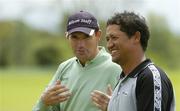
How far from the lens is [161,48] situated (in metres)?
70.4

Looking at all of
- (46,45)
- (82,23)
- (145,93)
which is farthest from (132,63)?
(46,45)

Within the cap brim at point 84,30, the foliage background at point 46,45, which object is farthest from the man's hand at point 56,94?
the foliage background at point 46,45

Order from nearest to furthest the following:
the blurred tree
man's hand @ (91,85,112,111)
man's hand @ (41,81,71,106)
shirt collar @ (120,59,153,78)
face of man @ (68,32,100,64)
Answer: shirt collar @ (120,59,153,78), man's hand @ (91,85,112,111), man's hand @ (41,81,71,106), face of man @ (68,32,100,64), the blurred tree

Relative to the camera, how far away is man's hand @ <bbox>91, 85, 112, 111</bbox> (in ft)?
17.0

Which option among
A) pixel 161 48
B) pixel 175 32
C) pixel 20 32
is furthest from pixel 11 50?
pixel 175 32

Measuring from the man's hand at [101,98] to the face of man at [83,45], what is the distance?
490 mm

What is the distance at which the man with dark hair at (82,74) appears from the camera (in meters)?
5.61

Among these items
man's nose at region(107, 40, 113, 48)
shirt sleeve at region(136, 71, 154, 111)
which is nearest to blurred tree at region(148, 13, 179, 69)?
man's nose at region(107, 40, 113, 48)

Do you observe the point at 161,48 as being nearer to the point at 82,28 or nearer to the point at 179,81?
the point at 179,81

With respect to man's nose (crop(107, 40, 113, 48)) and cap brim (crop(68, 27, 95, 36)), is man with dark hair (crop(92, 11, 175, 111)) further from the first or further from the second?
cap brim (crop(68, 27, 95, 36))

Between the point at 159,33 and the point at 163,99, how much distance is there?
67.2 meters

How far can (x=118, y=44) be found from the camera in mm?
4703

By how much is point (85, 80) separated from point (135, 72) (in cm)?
121

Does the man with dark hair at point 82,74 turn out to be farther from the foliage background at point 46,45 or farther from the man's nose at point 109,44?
the foliage background at point 46,45
